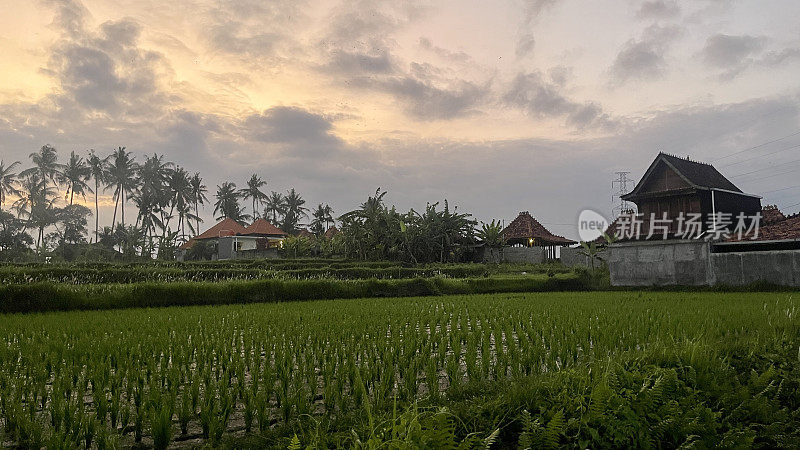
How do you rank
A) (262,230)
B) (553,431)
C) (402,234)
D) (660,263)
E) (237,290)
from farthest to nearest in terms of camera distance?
(262,230)
(402,234)
(660,263)
(237,290)
(553,431)

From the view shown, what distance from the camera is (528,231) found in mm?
33281

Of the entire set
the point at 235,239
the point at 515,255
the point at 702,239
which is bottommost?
the point at 515,255

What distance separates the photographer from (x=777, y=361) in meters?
4.89

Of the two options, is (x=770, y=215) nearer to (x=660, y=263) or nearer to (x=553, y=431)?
(x=660, y=263)

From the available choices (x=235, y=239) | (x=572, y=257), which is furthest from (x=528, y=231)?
(x=235, y=239)

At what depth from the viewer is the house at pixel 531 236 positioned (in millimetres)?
32841

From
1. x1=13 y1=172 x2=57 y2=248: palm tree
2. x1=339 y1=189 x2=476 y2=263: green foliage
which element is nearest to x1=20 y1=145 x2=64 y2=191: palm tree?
x1=13 y1=172 x2=57 y2=248: palm tree

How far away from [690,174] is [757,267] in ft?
25.7

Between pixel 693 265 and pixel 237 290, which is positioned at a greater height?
pixel 693 265

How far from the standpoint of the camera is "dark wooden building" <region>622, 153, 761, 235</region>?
22.0 metres

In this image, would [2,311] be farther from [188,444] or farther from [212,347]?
[188,444]

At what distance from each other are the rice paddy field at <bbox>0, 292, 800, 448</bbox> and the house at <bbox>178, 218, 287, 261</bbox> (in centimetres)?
3298

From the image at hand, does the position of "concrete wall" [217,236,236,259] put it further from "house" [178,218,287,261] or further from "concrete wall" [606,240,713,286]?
"concrete wall" [606,240,713,286]

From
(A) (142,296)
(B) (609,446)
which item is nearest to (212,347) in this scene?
(B) (609,446)
